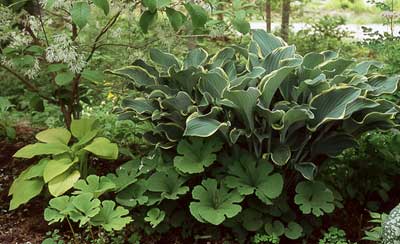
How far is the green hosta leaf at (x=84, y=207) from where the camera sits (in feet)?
8.27

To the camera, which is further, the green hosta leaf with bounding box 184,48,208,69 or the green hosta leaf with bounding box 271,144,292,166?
the green hosta leaf with bounding box 184,48,208,69

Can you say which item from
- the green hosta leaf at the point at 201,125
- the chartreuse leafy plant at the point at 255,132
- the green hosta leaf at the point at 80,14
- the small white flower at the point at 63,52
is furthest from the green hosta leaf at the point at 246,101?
the small white flower at the point at 63,52

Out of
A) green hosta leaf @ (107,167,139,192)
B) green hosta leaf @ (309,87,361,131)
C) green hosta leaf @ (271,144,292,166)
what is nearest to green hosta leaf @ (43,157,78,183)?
green hosta leaf @ (107,167,139,192)

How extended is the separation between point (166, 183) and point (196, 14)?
86 cm

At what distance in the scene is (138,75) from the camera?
3074 mm

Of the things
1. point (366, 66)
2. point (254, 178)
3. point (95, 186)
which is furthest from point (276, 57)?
point (95, 186)

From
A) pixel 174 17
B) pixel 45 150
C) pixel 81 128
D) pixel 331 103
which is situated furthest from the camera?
pixel 81 128

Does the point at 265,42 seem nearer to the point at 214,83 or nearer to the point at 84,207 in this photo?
the point at 214,83

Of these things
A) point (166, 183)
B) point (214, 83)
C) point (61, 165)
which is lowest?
point (166, 183)

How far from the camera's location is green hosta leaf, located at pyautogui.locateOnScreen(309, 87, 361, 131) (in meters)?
2.60

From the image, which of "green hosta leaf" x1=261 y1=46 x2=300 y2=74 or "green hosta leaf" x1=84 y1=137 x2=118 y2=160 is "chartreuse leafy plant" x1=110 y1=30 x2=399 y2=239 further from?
"green hosta leaf" x1=84 y1=137 x2=118 y2=160

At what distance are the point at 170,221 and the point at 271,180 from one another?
0.58 m

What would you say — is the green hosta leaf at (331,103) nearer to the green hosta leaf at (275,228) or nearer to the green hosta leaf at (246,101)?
the green hosta leaf at (246,101)

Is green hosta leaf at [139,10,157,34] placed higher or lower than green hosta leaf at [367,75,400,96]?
higher
